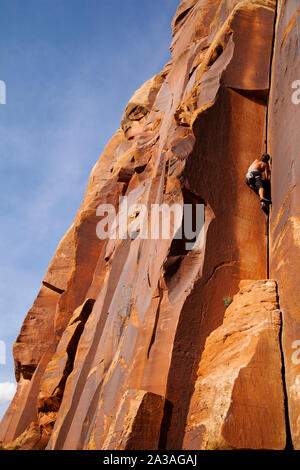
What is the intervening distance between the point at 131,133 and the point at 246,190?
44.1 feet

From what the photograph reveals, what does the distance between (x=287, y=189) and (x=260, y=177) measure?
4.51 ft

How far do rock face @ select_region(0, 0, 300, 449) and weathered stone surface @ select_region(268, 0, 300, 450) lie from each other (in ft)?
0.13

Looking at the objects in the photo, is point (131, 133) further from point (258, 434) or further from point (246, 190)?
point (258, 434)

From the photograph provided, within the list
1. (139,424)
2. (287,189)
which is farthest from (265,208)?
(139,424)

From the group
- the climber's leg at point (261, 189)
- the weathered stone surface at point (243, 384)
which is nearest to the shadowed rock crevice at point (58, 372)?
the weathered stone surface at point (243, 384)

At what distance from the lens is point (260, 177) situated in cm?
956

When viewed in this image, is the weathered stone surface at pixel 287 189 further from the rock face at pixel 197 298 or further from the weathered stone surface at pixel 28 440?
the weathered stone surface at pixel 28 440

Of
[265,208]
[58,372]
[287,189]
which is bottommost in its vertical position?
[58,372]

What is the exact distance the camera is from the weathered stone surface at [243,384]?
6242mm

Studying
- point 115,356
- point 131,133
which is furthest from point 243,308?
point 131,133

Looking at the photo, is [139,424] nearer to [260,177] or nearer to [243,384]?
[243,384]

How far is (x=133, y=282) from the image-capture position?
1222 cm

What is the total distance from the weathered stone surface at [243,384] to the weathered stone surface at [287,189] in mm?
198

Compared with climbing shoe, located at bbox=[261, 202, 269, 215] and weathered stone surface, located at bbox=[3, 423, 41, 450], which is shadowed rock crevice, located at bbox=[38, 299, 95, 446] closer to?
weathered stone surface, located at bbox=[3, 423, 41, 450]
